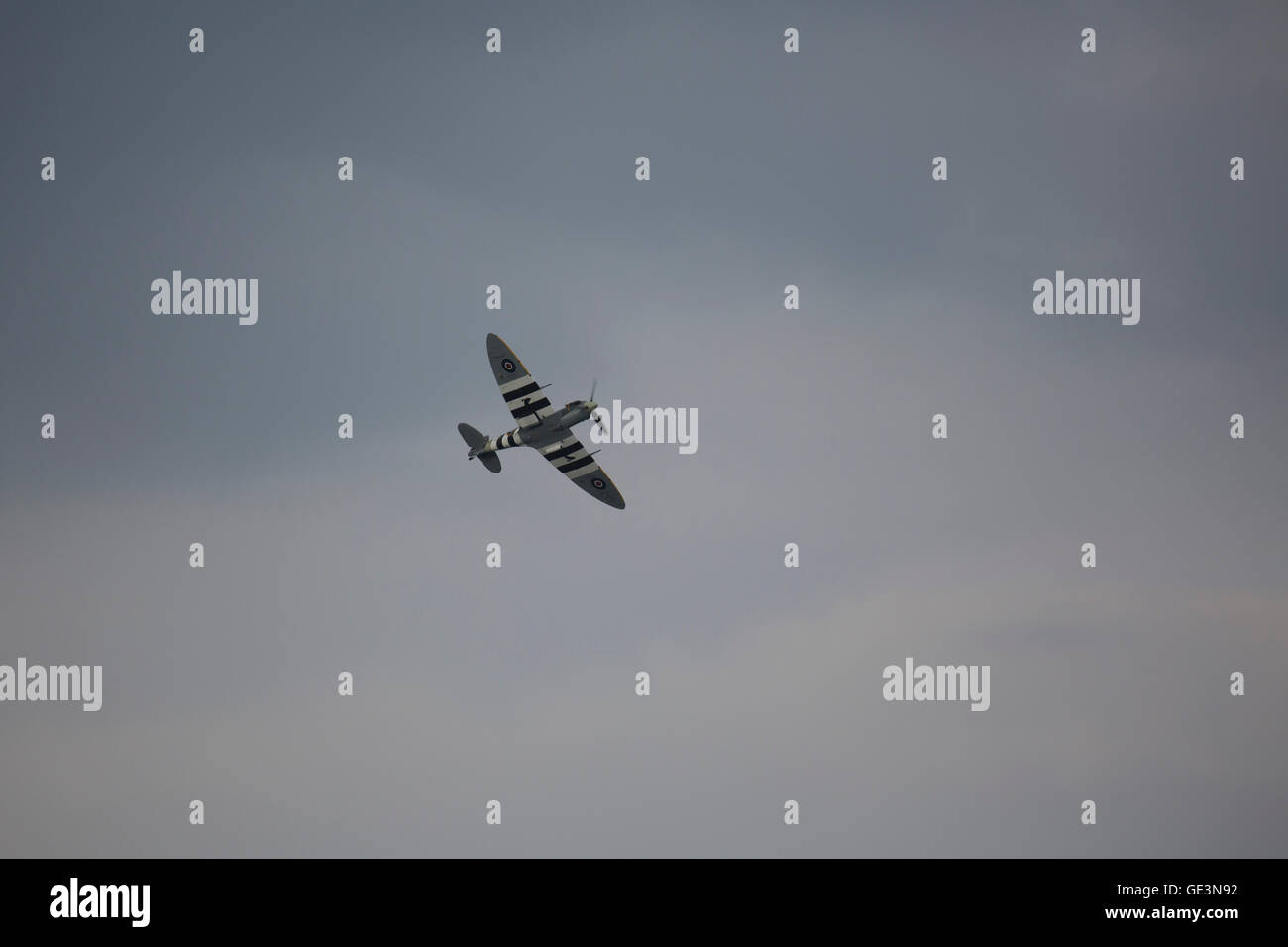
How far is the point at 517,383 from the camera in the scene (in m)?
88.3

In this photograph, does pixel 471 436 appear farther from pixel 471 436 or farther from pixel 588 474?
pixel 588 474

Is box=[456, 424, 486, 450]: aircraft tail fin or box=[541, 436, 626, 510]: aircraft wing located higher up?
box=[456, 424, 486, 450]: aircraft tail fin

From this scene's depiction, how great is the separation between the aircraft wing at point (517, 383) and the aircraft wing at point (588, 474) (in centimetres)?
331

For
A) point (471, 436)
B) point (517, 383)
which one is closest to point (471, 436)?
point (471, 436)

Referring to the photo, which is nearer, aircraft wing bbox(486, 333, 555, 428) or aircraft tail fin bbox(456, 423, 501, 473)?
aircraft wing bbox(486, 333, 555, 428)

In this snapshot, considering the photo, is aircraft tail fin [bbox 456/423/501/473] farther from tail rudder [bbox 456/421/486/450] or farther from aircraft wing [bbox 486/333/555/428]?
aircraft wing [bbox 486/333/555/428]

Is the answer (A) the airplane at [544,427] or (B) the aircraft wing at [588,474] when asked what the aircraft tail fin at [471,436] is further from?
(B) the aircraft wing at [588,474]

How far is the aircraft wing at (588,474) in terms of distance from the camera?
298 feet

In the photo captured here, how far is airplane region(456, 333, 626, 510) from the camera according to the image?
286ft

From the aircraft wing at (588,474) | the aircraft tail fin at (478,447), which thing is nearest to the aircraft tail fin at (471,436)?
the aircraft tail fin at (478,447)

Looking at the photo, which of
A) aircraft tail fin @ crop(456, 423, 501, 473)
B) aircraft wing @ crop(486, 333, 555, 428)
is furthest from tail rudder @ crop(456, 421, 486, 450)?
aircraft wing @ crop(486, 333, 555, 428)
